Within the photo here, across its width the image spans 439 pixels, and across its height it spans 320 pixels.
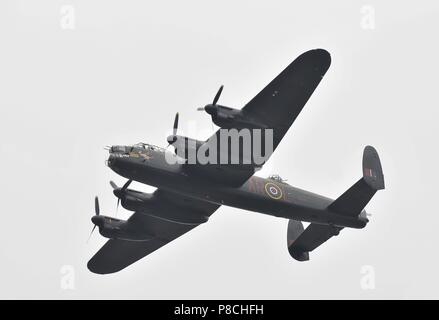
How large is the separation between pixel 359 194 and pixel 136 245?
37.4 feet

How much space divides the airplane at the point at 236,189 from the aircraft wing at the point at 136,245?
5cm

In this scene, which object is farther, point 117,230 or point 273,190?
point 117,230

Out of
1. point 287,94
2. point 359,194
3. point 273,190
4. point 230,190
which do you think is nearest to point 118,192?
point 230,190

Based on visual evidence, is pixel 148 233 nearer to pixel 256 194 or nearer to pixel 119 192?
pixel 119 192

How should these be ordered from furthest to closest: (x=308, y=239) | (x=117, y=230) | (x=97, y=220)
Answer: (x=117, y=230), (x=308, y=239), (x=97, y=220)

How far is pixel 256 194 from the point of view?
3173 cm

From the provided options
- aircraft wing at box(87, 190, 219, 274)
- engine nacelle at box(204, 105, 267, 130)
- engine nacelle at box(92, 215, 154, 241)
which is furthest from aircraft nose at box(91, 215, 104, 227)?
engine nacelle at box(204, 105, 267, 130)

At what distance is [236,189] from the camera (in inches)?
1239

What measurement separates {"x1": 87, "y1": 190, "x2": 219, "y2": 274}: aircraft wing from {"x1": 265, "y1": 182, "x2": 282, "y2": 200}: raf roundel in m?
4.96

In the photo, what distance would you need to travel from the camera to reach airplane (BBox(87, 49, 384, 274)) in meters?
29.1

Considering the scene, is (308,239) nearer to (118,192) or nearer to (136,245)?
(136,245)

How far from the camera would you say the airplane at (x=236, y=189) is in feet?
95.4

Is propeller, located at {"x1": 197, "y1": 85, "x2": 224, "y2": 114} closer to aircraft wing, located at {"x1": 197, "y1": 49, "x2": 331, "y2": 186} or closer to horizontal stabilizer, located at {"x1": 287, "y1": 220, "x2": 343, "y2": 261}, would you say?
aircraft wing, located at {"x1": 197, "y1": 49, "x2": 331, "y2": 186}

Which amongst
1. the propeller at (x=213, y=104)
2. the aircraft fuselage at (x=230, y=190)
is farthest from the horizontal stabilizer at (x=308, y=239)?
the propeller at (x=213, y=104)
